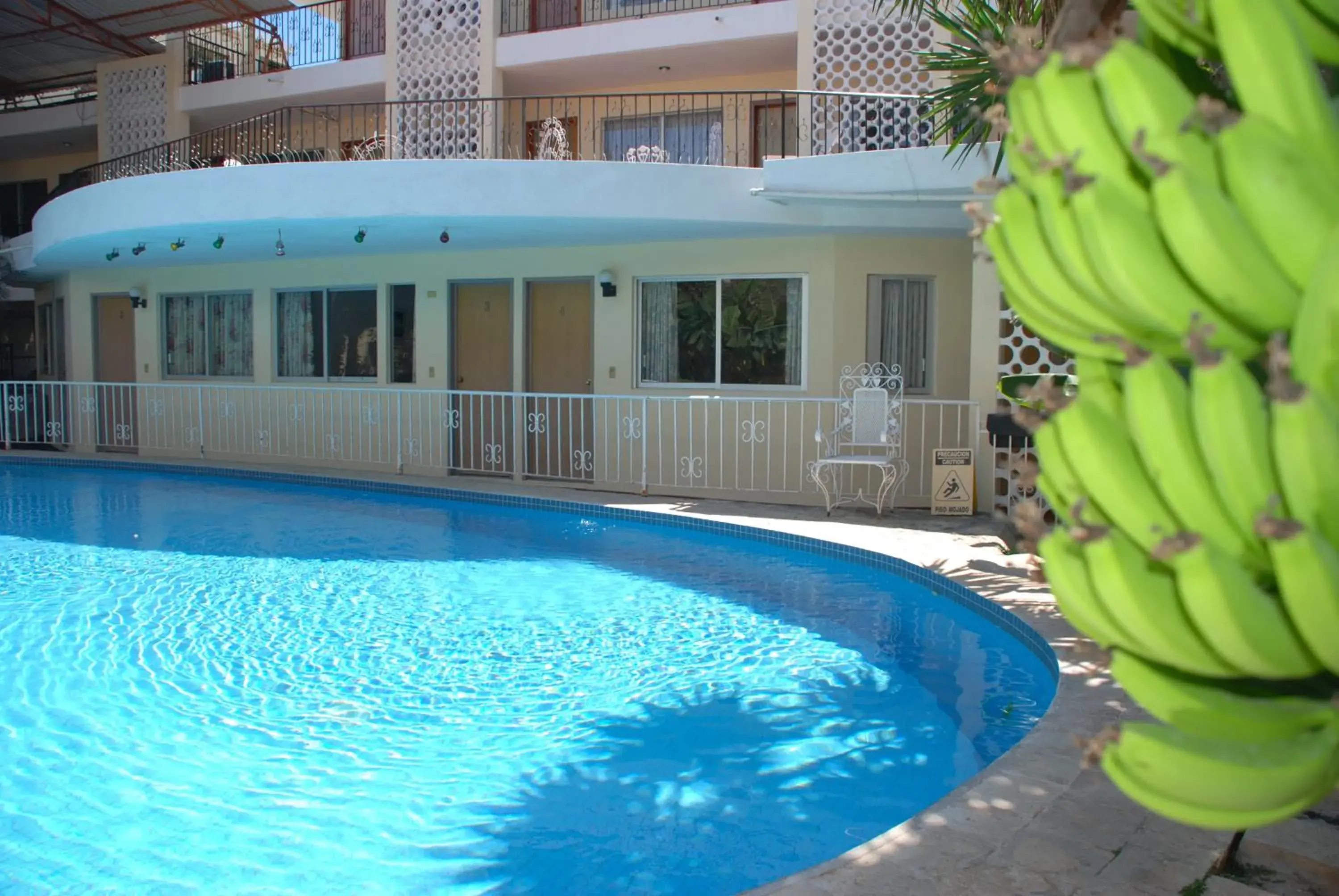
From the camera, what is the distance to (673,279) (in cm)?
1126

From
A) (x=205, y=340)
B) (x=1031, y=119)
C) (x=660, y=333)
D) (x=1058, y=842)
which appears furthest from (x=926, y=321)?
(x=205, y=340)

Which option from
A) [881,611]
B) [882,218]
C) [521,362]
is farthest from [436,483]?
[881,611]

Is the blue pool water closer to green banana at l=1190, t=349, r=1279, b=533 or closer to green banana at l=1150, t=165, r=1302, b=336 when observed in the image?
Result: green banana at l=1190, t=349, r=1279, b=533

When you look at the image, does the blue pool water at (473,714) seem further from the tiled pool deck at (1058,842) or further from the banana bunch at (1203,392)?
the banana bunch at (1203,392)

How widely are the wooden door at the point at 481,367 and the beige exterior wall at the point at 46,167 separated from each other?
10.3 metres

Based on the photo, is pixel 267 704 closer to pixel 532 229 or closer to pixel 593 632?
pixel 593 632

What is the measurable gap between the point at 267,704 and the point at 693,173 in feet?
21.2

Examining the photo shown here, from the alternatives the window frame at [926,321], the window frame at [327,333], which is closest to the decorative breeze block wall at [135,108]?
the window frame at [327,333]

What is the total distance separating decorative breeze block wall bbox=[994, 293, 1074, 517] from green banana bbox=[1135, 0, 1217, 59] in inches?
291

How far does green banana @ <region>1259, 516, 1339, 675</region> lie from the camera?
1.33 metres

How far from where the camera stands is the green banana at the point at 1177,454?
4.81 feet

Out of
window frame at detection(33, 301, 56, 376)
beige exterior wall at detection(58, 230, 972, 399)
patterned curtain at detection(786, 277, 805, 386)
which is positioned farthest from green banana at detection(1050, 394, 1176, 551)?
window frame at detection(33, 301, 56, 376)

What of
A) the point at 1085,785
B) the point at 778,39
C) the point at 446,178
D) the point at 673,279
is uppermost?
the point at 778,39

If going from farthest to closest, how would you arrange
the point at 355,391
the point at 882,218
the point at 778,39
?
the point at 355,391, the point at 778,39, the point at 882,218
